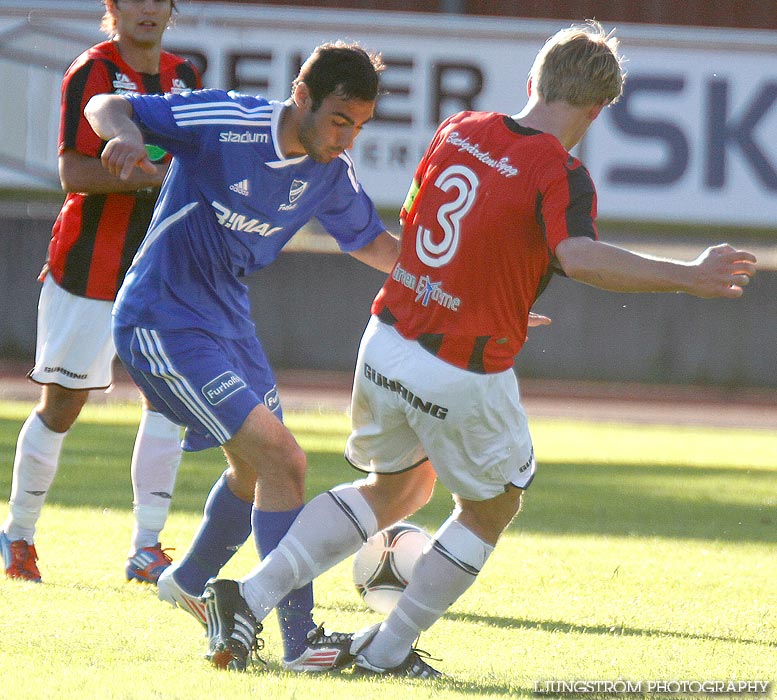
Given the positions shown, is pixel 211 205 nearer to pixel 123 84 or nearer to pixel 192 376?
pixel 192 376

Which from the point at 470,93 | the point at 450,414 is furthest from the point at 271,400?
the point at 470,93

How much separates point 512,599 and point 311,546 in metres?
Answer: 1.47

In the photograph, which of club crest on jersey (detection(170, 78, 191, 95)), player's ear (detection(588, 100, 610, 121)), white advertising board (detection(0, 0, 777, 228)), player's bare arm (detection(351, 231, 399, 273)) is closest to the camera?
player's ear (detection(588, 100, 610, 121))

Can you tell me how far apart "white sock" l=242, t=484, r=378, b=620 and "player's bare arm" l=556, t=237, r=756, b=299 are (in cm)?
100

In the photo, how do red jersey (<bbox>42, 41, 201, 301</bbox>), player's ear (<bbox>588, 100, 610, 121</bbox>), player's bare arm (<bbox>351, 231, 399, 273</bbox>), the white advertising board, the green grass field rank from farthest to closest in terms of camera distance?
the white advertising board < red jersey (<bbox>42, 41, 201, 301</bbox>) < player's bare arm (<bbox>351, 231, 399, 273</bbox>) < player's ear (<bbox>588, 100, 610, 121</bbox>) < the green grass field

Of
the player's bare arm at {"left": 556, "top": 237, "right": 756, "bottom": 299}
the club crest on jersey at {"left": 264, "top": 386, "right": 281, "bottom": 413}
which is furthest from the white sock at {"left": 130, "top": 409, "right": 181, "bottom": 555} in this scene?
the player's bare arm at {"left": 556, "top": 237, "right": 756, "bottom": 299}

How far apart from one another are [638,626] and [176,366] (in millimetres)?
1820

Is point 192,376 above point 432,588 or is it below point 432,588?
above

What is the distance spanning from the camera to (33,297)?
15383mm

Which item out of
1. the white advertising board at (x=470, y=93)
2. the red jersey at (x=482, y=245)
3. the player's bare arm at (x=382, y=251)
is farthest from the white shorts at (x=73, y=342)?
the white advertising board at (x=470, y=93)

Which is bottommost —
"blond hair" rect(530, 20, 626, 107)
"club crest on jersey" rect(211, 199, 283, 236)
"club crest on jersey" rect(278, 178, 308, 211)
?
"club crest on jersey" rect(211, 199, 283, 236)

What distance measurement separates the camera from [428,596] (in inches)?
162

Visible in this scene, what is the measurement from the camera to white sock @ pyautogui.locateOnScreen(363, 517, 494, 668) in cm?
412

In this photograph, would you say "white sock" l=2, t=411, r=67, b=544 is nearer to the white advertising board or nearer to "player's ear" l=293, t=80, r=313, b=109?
"player's ear" l=293, t=80, r=313, b=109
